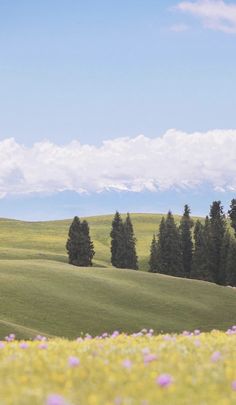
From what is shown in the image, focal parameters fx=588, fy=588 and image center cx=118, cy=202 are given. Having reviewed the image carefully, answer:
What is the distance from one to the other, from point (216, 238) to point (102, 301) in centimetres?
7750

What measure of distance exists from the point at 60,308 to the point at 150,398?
198ft

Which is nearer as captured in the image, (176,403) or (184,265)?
(176,403)

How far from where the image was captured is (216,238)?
478 ft

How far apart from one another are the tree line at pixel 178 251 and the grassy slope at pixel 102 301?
4915 centimetres

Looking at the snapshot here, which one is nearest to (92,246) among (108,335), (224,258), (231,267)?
(224,258)

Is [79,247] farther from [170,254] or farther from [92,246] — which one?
[170,254]

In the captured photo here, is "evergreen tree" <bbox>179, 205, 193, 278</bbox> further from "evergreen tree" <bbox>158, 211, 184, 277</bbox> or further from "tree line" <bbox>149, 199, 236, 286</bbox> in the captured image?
"evergreen tree" <bbox>158, 211, 184, 277</bbox>

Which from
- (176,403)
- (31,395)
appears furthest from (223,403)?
(31,395)

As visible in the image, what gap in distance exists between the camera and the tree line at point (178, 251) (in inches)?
5477

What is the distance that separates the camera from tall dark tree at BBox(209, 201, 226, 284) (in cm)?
14138

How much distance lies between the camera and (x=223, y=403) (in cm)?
685

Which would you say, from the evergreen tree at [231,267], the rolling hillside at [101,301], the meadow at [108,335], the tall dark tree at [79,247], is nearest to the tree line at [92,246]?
the tall dark tree at [79,247]

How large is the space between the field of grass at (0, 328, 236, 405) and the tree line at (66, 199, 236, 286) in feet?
402

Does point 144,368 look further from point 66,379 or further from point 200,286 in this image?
point 200,286
